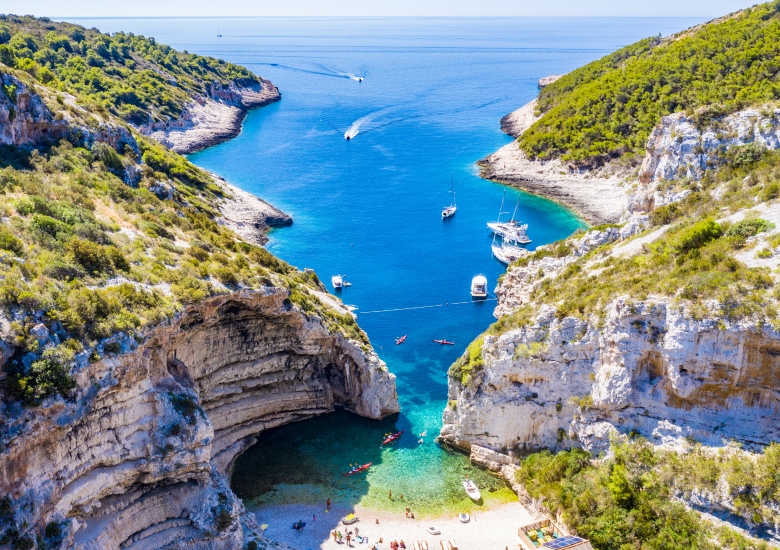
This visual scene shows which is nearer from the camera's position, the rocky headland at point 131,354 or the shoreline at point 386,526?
the rocky headland at point 131,354

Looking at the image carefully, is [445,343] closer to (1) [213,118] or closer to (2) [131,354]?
(2) [131,354]

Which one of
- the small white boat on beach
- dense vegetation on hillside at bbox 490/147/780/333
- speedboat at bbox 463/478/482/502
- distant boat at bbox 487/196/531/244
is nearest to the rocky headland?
the small white boat on beach

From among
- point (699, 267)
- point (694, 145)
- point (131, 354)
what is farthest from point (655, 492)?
point (694, 145)

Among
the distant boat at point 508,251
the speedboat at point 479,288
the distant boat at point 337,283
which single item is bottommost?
the distant boat at point 337,283

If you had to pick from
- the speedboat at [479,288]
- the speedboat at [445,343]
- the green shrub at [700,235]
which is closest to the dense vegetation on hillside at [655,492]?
the green shrub at [700,235]

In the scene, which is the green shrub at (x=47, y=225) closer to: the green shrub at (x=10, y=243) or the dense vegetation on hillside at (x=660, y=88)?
the green shrub at (x=10, y=243)

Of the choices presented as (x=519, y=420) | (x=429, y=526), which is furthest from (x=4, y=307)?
(x=519, y=420)
